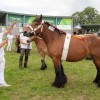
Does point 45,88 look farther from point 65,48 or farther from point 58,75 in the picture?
point 65,48

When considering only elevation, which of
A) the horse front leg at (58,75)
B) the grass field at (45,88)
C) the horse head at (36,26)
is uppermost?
the horse head at (36,26)

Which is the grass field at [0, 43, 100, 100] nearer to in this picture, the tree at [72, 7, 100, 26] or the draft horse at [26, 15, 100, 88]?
the draft horse at [26, 15, 100, 88]

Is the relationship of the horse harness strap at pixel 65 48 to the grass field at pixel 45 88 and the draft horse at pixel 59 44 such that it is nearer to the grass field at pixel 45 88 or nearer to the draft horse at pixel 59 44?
the draft horse at pixel 59 44

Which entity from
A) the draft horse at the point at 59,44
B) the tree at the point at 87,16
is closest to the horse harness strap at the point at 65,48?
the draft horse at the point at 59,44

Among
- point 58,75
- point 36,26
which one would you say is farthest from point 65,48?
point 36,26

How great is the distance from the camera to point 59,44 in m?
7.44

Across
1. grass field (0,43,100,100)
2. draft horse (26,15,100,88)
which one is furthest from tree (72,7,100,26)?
draft horse (26,15,100,88)

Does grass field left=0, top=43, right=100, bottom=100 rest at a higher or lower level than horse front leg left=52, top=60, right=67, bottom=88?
lower

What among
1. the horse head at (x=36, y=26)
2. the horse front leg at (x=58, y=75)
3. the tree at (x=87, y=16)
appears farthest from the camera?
the tree at (x=87, y=16)

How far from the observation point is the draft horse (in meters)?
7.40

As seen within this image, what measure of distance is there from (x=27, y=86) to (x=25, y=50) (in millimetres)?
3487

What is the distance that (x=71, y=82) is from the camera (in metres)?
8.39

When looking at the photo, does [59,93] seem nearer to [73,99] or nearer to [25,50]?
[73,99]

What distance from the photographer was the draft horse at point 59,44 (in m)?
7.40
